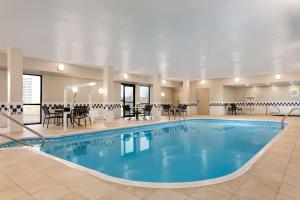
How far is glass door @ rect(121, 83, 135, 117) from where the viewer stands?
35.0ft

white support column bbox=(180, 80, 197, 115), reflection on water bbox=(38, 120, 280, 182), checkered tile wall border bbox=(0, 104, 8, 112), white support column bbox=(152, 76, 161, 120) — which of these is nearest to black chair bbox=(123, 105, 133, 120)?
white support column bbox=(152, 76, 161, 120)

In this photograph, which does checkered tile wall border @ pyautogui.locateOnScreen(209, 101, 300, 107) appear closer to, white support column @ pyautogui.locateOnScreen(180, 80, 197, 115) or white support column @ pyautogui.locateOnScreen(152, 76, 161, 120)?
white support column @ pyautogui.locateOnScreen(180, 80, 197, 115)

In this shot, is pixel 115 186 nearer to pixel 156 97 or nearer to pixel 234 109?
pixel 156 97

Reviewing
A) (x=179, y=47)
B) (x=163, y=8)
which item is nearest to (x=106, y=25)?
(x=163, y=8)

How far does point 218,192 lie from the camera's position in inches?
71.9

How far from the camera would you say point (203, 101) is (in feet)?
44.9

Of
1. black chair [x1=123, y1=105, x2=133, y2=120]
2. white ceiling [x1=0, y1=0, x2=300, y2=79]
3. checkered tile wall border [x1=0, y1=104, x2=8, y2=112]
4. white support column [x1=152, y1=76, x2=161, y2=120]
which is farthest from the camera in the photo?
white support column [x1=152, y1=76, x2=161, y2=120]

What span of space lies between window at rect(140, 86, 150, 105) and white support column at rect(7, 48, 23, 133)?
281 inches

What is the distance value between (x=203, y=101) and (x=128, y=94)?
5717 millimetres

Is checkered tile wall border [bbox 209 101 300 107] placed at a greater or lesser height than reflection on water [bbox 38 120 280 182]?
greater

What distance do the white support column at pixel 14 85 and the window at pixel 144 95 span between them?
23.5ft

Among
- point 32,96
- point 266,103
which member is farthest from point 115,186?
point 266,103

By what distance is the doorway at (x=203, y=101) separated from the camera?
1350 cm

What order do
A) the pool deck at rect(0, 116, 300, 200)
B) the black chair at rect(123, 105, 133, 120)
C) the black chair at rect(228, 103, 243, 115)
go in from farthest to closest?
the black chair at rect(228, 103, 243, 115) < the black chair at rect(123, 105, 133, 120) < the pool deck at rect(0, 116, 300, 200)
